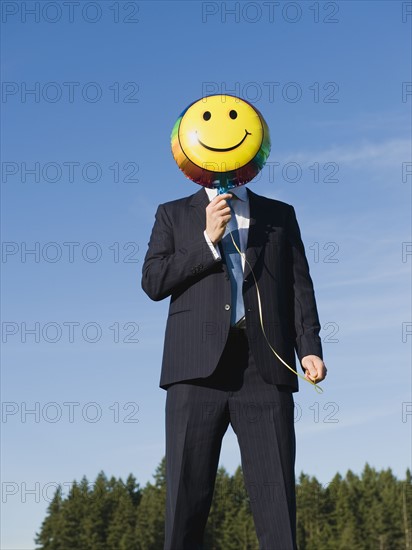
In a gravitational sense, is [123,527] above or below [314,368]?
above

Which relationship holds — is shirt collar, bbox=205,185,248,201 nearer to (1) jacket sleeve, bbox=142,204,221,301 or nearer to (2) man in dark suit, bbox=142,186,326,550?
(2) man in dark suit, bbox=142,186,326,550

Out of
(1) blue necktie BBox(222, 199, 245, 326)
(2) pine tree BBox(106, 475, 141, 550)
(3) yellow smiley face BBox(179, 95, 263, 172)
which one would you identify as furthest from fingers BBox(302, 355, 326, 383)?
(2) pine tree BBox(106, 475, 141, 550)

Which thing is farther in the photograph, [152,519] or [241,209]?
[152,519]

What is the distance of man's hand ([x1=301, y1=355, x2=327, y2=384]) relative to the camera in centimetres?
559

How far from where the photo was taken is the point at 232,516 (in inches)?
3620

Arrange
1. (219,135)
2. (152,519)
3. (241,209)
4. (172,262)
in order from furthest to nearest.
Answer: (152,519) < (241,209) < (219,135) < (172,262)

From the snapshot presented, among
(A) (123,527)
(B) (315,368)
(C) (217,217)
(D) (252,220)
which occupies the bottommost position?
A: (B) (315,368)

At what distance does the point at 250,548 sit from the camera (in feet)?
296

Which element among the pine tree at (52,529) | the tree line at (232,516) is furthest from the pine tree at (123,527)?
the pine tree at (52,529)

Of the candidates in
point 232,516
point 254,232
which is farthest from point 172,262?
point 232,516

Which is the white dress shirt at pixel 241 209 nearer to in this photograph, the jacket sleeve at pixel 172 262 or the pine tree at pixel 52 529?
the jacket sleeve at pixel 172 262

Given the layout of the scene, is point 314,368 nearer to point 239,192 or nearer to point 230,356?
point 230,356

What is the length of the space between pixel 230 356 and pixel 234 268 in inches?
23.6

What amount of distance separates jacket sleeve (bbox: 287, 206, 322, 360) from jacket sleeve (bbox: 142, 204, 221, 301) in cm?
63
